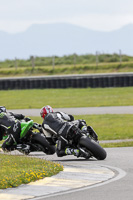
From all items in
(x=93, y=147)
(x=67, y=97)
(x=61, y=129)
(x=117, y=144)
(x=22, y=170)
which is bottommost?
(x=67, y=97)

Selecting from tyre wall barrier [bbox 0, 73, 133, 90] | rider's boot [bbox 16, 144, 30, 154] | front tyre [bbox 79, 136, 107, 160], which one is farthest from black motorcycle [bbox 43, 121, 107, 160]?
tyre wall barrier [bbox 0, 73, 133, 90]

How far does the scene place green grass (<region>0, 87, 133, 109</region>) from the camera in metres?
32.8

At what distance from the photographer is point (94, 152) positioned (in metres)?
13.7

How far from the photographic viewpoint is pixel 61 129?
14031 mm

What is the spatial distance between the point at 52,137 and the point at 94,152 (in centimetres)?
132

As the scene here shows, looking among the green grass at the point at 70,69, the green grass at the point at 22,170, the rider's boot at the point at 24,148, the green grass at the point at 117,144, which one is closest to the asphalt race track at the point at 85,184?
the green grass at the point at 22,170

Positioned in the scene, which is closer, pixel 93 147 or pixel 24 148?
pixel 93 147

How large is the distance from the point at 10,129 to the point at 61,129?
1.59m

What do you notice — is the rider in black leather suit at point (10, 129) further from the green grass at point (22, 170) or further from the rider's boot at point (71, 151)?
the green grass at point (22, 170)

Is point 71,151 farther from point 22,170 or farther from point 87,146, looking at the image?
point 22,170

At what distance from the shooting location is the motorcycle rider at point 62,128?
13914 millimetres

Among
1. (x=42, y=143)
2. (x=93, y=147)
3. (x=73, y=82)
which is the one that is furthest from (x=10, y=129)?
(x=73, y=82)

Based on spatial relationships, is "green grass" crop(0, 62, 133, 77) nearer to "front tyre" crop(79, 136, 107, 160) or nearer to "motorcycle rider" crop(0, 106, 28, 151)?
"motorcycle rider" crop(0, 106, 28, 151)

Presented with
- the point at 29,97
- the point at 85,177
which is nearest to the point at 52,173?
the point at 85,177
